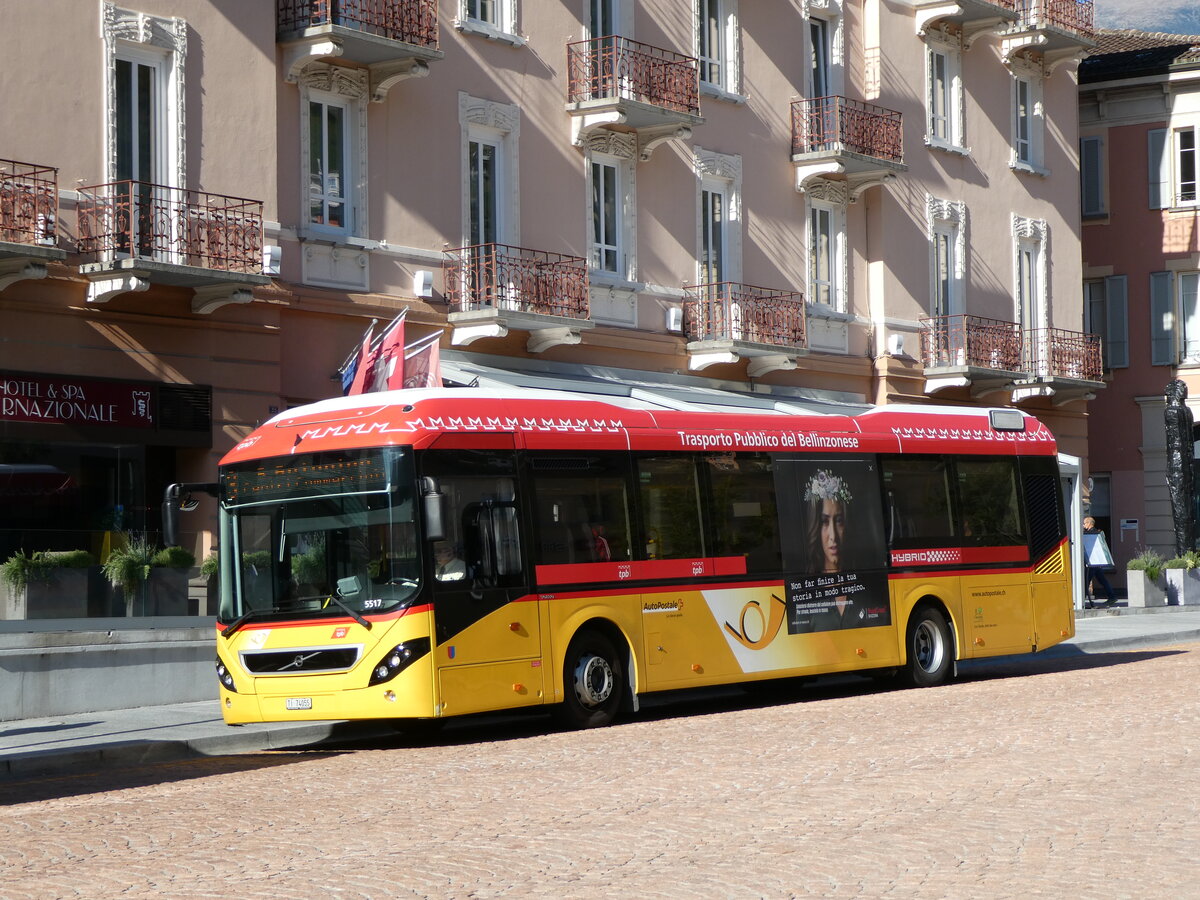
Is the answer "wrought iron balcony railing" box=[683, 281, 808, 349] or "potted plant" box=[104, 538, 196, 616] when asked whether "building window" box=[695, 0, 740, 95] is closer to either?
"wrought iron balcony railing" box=[683, 281, 808, 349]

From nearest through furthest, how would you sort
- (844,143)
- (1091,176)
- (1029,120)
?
(844,143) < (1029,120) < (1091,176)

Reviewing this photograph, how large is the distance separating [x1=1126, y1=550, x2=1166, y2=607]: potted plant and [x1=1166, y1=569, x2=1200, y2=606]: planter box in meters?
0.25

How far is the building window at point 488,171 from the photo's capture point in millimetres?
25188

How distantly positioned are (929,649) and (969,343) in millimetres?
14547

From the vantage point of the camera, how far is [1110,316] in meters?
42.1

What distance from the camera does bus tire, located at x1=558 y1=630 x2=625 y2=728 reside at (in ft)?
52.2

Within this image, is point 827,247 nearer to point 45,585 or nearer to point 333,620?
point 45,585

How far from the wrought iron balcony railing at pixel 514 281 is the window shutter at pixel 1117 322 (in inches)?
788

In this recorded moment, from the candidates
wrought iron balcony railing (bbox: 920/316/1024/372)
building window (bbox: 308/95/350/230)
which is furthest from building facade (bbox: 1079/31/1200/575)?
building window (bbox: 308/95/350/230)

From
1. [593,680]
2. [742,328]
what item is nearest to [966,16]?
[742,328]

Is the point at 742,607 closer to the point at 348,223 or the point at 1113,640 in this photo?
the point at 348,223

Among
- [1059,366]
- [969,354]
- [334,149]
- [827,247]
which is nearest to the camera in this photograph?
[334,149]

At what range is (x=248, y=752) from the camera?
51.1 ft

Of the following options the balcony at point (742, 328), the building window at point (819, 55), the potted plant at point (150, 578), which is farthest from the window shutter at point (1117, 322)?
the potted plant at point (150, 578)
